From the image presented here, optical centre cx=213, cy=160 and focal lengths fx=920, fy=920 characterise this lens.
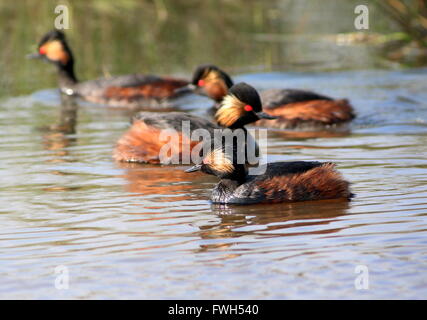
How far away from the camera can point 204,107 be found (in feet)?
50.2

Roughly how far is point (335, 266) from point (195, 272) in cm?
96

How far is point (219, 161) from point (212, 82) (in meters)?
6.01

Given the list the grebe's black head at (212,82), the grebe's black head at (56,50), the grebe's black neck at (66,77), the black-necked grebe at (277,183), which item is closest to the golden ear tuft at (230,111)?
the black-necked grebe at (277,183)

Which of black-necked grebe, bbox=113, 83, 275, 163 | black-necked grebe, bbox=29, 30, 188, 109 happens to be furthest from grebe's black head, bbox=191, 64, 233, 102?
black-necked grebe, bbox=113, 83, 275, 163

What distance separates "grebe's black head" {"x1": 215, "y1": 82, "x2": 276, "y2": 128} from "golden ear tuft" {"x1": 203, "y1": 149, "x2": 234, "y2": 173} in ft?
5.65

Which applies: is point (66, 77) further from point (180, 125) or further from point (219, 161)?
point (219, 161)

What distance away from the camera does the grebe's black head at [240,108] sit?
10109mm

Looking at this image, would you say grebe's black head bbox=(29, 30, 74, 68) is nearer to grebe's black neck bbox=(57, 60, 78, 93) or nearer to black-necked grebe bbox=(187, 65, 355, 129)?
grebe's black neck bbox=(57, 60, 78, 93)

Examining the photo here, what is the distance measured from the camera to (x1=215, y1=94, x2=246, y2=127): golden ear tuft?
10.2 m

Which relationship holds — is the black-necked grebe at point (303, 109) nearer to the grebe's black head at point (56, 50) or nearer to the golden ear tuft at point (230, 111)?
the golden ear tuft at point (230, 111)

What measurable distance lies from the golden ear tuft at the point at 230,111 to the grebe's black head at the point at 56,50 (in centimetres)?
751

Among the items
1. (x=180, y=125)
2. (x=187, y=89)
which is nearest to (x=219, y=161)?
(x=180, y=125)

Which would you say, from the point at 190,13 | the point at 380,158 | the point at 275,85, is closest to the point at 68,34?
the point at 190,13

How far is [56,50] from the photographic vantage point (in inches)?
689
